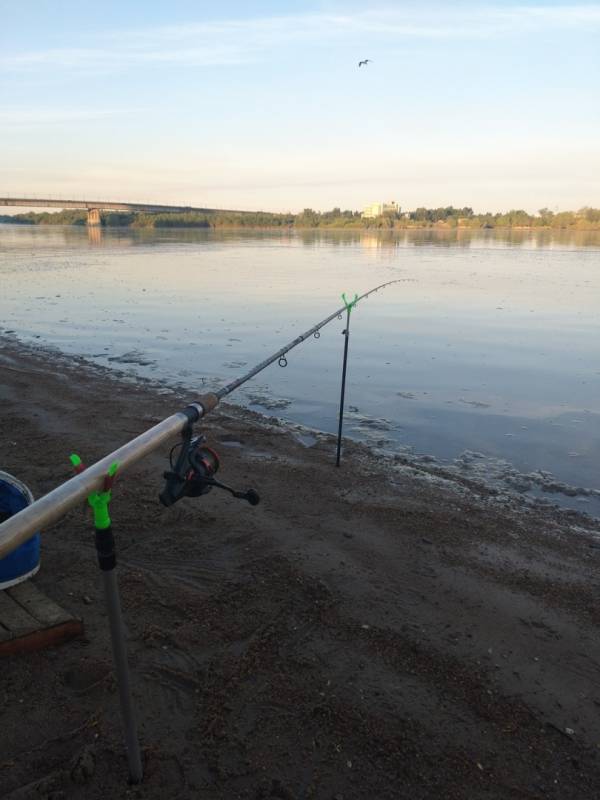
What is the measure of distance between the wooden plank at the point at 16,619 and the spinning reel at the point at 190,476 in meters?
1.45

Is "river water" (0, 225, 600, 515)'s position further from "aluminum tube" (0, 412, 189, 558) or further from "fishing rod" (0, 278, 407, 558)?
"aluminum tube" (0, 412, 189, 558)

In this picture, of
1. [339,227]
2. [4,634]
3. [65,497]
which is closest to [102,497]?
[65,497]

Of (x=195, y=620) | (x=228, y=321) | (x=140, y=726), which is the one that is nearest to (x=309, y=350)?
(x=228, y=321)

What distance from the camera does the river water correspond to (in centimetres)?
881

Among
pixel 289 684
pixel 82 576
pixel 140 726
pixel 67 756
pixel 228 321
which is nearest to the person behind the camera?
pixel 67 756

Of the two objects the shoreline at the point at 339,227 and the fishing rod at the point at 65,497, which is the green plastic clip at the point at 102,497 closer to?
the fishing rod at the point at 65,497

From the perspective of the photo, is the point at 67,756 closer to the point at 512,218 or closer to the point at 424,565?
the point at 424,565

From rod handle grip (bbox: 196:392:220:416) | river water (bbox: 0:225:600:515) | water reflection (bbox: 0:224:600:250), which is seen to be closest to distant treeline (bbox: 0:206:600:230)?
water reflection (bbox: 0:224:600:250)

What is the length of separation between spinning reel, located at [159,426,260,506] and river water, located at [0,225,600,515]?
5.16 meters

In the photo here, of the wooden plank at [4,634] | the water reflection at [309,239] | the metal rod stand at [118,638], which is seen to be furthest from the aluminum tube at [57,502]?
the water reflection at [309,239]

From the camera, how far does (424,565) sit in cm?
510

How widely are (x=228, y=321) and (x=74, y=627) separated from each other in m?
15.3

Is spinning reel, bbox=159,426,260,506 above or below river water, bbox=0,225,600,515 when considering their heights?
above

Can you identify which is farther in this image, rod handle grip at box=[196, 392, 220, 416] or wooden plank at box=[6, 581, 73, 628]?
wooden plank at box=[6, 581, 73, 628]
